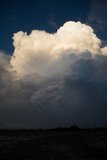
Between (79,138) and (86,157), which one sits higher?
(79,138)

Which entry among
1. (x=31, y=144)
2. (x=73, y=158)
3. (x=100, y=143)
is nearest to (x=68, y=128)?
(x=31, y=144)

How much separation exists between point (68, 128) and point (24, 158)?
24.9m

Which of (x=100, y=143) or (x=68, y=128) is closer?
(x=100, y=143)

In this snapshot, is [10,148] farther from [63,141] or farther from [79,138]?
[79,138]

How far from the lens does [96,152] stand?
25.0 meters

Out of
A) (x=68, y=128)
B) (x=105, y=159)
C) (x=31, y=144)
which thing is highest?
(x=68, y=128)

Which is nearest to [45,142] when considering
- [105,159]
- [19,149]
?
[19,149]

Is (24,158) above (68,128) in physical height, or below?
below

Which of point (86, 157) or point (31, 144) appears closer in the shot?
point (86, 157)

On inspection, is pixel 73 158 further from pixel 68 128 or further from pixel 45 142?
pixel 68 128

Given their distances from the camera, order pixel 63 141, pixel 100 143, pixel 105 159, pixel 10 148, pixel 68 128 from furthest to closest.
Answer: pixel 68 128 → pixel 63 141 → pixel 10 148 → pixel 100 143 → pixel 105 159

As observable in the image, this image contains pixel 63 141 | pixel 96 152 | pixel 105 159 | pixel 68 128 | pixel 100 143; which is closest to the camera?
pixel 105 159

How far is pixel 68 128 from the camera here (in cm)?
4944

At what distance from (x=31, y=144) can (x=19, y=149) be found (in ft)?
7.62
